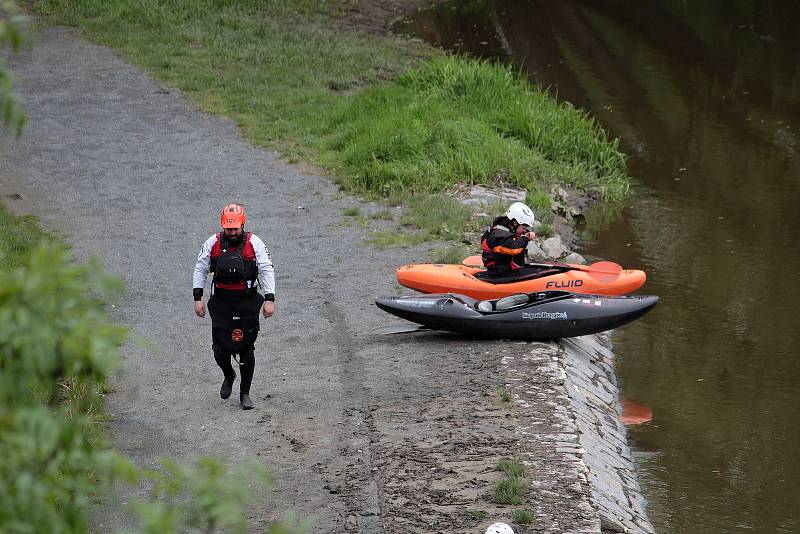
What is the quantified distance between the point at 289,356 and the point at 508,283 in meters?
2.34

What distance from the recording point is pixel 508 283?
38.0ft

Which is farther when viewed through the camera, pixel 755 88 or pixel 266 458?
pixel 755 88

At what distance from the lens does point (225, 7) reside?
1035 inches

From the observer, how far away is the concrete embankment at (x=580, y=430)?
27.0 feet

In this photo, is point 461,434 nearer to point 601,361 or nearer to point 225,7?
point 601,361

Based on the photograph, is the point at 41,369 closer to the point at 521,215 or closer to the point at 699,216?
the point at 521,215

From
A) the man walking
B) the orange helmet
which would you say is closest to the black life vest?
the man walking

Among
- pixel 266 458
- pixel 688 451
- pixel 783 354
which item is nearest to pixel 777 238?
pixel 783 354

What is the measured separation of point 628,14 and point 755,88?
6.44m

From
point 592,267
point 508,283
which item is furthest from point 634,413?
point 508,283

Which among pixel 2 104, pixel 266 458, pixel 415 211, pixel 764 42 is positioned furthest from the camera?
pixel 764 42

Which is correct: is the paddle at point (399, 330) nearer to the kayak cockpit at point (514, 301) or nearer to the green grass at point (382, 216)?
the kayak cockpit at point (514, 301)

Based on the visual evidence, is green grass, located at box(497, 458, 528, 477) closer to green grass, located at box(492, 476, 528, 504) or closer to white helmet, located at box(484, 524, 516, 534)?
green grass, located at box(492, 476, 528, 504)

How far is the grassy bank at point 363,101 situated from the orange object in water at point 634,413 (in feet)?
12.2
